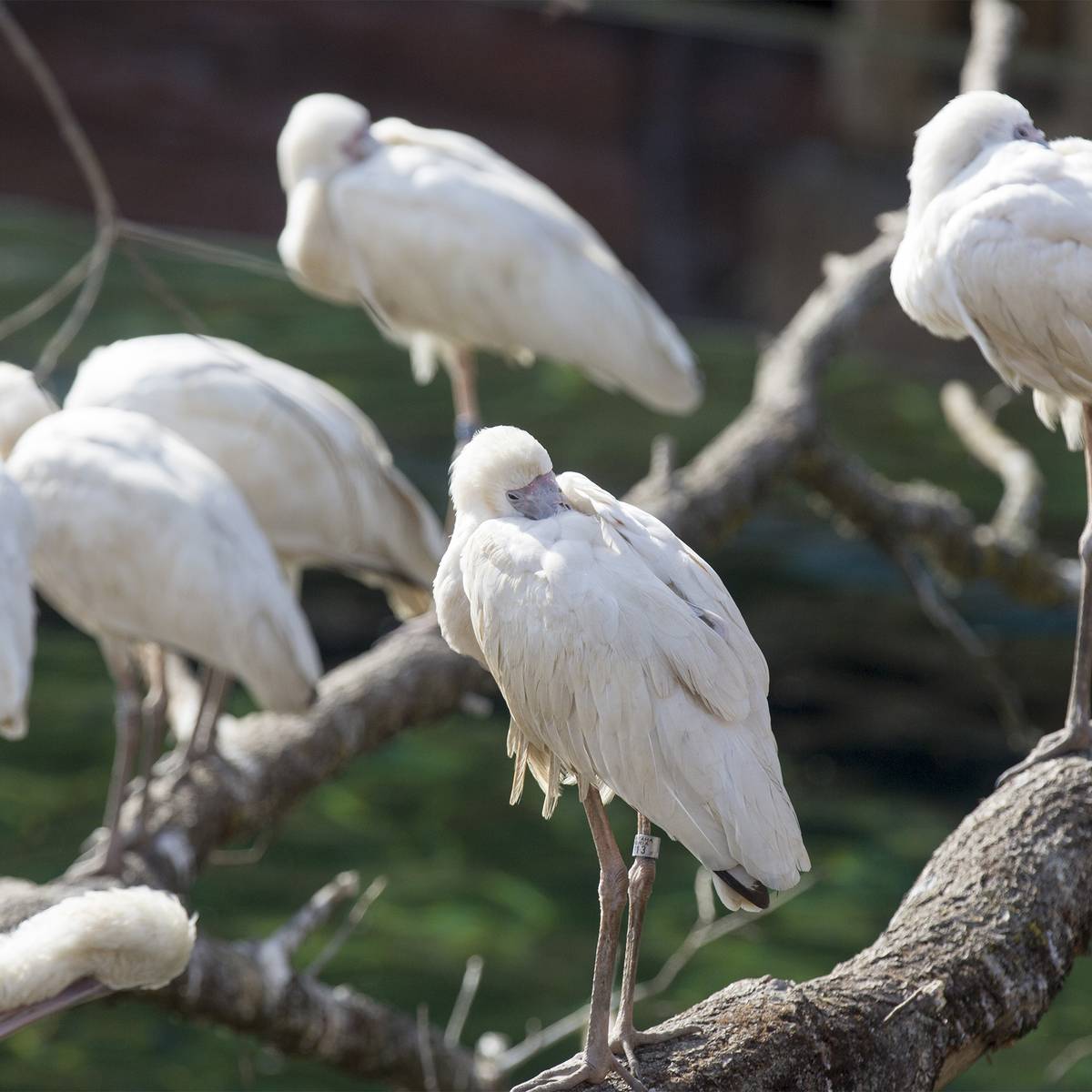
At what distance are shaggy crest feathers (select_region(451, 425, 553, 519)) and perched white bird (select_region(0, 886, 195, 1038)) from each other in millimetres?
795

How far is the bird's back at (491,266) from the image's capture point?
16.1ft

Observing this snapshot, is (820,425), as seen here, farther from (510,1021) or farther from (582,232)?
(510,1021)

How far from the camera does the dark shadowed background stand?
7.05 metres

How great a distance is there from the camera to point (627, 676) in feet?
7.14

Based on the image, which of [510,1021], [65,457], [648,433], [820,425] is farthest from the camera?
[648,433]

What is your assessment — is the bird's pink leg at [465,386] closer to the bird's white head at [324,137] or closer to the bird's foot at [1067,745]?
the bird's white head at [324,137]

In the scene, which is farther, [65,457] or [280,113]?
[280,113]

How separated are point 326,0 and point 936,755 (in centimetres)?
699

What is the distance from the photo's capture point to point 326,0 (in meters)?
12.3

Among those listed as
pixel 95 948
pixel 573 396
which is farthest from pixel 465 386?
pixel 573 396

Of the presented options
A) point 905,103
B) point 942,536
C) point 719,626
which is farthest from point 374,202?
point 905,103

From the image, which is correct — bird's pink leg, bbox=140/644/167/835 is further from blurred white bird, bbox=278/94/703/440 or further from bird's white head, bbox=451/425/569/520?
bird's white head, bbox=451/425/569/520

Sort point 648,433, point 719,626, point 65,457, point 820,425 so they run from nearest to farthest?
point 719,626 → point 65,457 → point 820,425 → point 648,433

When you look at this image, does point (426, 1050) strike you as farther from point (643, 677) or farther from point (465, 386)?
point (465, 386)
